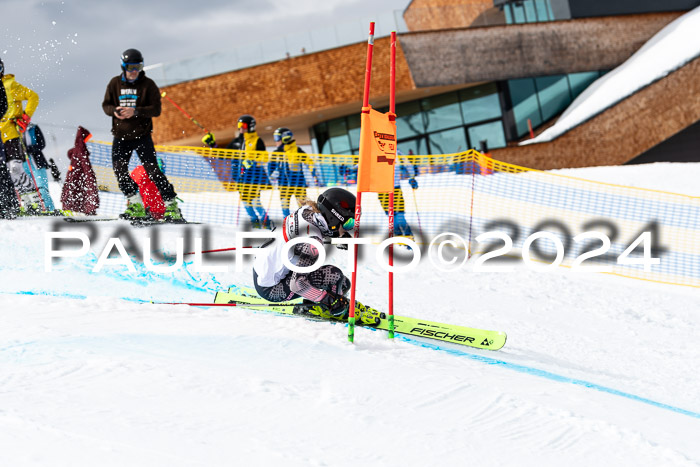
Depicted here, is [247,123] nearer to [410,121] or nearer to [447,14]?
[410,121]

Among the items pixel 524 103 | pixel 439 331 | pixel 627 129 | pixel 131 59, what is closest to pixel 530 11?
pixel 524 103

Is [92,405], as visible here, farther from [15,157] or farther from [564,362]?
[15,157]

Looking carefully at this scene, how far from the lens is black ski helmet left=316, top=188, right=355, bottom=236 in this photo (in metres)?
4.93

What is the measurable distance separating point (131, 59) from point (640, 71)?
67.0 ft

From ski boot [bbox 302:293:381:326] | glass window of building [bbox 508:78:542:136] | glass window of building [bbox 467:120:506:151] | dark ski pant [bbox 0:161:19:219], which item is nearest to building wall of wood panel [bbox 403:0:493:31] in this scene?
glass window of building [bbox 508:78:542:136]

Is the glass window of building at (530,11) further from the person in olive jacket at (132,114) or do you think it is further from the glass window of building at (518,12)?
the person in olive jacket at (132,114)

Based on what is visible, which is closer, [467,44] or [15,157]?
[15,157]

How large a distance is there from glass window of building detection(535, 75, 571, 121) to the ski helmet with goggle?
22.0 m

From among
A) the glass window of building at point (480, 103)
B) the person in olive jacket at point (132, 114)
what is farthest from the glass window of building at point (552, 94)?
the person in olive jacket at point (132, 114)

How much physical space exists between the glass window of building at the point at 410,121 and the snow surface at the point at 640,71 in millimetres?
5328

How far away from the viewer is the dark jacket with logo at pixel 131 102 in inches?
325

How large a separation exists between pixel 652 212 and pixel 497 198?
3.21 metres

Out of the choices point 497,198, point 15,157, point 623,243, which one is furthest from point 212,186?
point 623,243

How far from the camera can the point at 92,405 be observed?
110 inches
